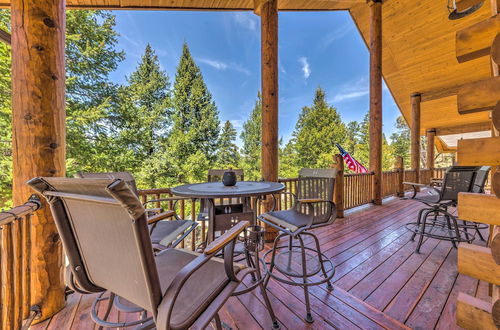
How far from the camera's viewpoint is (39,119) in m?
1.51

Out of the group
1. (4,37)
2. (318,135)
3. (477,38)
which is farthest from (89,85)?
(318,135)

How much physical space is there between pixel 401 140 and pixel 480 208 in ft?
86.9

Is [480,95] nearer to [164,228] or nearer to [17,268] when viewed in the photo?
[164,228]

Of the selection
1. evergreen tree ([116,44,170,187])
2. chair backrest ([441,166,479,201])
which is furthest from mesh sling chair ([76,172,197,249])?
evergreen tree ([116,44,170,187])

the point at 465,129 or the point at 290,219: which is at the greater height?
the point at 465,129

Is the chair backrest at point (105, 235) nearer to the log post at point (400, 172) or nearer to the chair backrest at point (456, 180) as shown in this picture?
the chair backrest at point (456, 180)

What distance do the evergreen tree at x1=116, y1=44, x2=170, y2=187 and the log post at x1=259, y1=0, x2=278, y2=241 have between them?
8419 millimetres

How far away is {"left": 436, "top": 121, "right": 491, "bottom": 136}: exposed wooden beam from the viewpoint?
338 inches

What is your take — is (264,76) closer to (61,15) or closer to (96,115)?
(61,15)

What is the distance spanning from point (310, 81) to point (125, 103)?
24077 mm

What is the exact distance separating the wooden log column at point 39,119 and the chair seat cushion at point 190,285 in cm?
102

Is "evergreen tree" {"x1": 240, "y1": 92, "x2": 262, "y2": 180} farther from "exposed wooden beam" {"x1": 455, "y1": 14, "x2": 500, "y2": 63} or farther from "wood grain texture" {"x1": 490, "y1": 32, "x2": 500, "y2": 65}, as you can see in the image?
"wood grain texture" {"x1": 490, "y1": 32, "x2": 500, "y2": 65}

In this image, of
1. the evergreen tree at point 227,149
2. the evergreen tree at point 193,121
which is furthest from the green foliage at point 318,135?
the evergreen tree at point 193,121

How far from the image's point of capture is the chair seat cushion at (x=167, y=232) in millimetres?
1527
